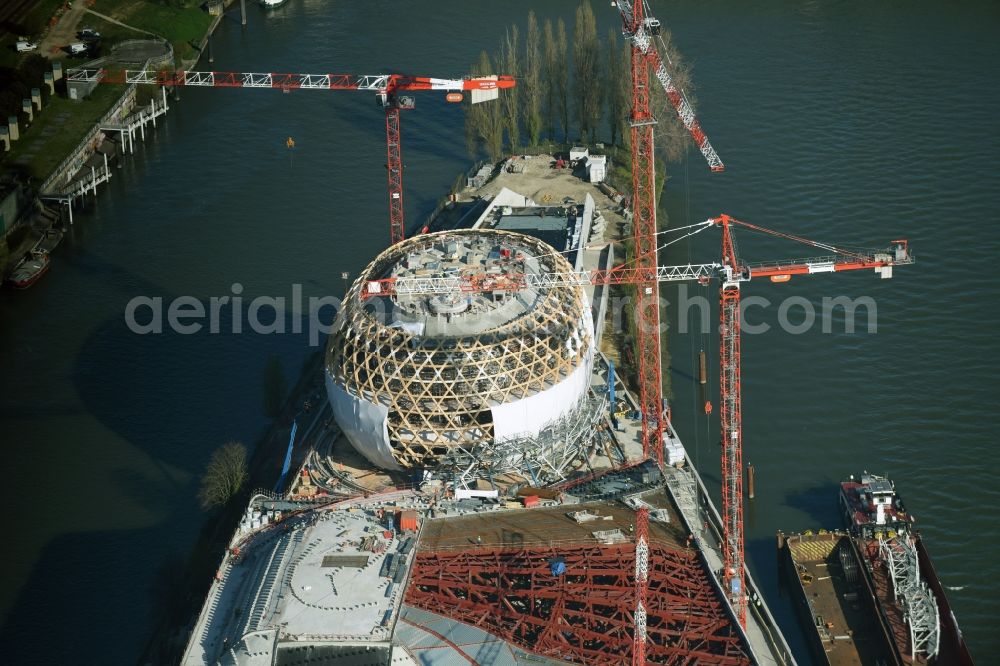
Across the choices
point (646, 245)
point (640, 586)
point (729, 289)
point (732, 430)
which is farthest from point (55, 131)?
point (640, 586)

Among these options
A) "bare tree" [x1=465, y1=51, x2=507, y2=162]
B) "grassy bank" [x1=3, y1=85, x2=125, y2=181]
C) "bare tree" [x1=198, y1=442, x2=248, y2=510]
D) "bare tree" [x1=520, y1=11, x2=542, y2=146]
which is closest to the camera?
"bare tree" [x1=198, y1=442, x2=248, y2=510]

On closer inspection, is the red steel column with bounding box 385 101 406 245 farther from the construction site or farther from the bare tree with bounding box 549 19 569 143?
the construction site

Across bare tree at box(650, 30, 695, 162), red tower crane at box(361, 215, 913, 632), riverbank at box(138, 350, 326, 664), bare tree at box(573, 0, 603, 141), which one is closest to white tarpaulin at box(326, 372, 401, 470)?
riverbank at box(138, 350, 326, 664)

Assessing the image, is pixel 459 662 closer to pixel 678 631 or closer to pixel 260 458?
pixel 678 631

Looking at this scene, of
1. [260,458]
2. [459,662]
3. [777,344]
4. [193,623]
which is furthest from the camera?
[777,344]

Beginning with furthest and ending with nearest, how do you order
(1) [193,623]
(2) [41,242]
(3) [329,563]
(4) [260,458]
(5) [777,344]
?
(2) [41,242] → (5) [777,344] → (4) [260,458] → (1) [193,623] → (3) [329,563]

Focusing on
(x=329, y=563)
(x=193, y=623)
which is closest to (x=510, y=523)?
(x=329, y=563)

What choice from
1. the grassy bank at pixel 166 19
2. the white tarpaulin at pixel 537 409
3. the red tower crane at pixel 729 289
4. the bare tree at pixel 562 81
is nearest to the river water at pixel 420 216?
the grassy bank at pixel 166 19

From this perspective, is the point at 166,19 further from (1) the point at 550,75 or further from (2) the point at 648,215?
(2) the point at 648,215
